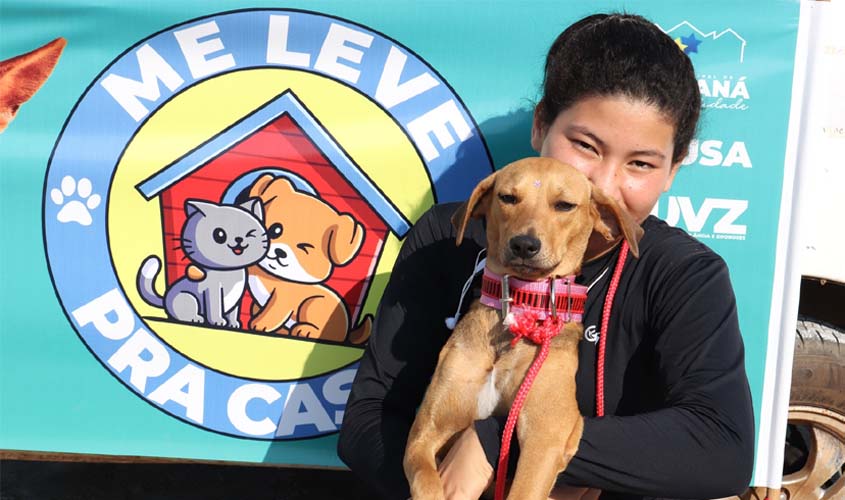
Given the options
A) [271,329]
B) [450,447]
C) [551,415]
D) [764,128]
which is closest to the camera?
[551,415]

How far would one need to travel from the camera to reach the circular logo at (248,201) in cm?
300

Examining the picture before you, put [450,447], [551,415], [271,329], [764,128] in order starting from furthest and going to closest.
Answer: [271,329], [764,128], [450,447], [551,415]

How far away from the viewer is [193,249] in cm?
306

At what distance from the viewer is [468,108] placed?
2.98 m

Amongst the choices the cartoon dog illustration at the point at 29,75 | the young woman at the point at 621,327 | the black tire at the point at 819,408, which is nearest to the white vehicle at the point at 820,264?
the black tire at the point at 819,408

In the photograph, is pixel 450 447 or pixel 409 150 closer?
pixel 450 447

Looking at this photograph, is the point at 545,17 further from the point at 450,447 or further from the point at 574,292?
the point at 450,447

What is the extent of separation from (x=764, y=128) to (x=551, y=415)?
1.62 metres

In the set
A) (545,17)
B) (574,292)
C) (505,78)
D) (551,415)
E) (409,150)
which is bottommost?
(551,415)

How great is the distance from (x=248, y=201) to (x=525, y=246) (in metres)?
1.49

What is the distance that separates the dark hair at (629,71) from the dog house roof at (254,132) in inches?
39.5

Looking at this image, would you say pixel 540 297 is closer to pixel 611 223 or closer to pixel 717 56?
pixel 611 223

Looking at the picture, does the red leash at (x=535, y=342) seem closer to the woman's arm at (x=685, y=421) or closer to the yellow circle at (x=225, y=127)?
the woman's arm at (x=685, y=421)

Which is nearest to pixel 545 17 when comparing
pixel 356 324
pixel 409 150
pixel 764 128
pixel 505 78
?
pixel 505 78
